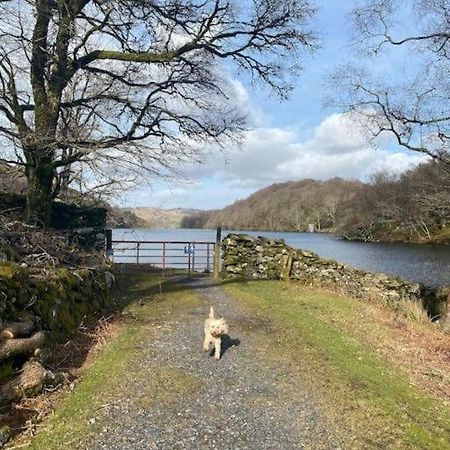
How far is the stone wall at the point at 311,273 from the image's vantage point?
16359mm

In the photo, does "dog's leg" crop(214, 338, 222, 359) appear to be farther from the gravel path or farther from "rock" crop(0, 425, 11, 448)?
"rock" crop(0, 425, 11, 448)

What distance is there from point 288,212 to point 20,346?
132 meters

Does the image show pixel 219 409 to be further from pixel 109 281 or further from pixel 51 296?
pixel 109 281

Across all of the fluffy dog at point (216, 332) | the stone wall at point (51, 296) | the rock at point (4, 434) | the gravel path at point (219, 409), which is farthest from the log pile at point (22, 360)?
the fluffy dog at point (216, 332)

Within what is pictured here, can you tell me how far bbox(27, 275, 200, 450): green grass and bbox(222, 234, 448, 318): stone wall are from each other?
8122mm

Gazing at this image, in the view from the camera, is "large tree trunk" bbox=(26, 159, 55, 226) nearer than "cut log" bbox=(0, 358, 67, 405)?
No

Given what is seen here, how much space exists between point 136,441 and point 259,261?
46.8ft

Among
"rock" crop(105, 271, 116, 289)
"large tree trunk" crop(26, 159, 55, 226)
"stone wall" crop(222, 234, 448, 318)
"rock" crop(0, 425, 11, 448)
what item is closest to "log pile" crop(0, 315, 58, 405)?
"rock" crop(0, 425, 11, 448)

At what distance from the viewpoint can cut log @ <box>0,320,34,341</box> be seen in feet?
23.0

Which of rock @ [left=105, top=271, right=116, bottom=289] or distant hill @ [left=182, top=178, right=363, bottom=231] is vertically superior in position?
distant hill @ [left=182, top=178, right=363, bottom=231]

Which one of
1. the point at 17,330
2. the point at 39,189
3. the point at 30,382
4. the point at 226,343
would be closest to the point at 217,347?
the point at 226,343

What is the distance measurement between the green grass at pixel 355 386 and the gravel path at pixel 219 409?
33cm

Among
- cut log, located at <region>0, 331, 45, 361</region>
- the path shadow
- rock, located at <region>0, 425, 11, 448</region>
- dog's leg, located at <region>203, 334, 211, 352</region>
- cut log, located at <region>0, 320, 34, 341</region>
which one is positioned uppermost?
cut log, located at <region>0, 320, 34, 341</region>

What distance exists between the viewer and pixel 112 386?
6.78 metres
